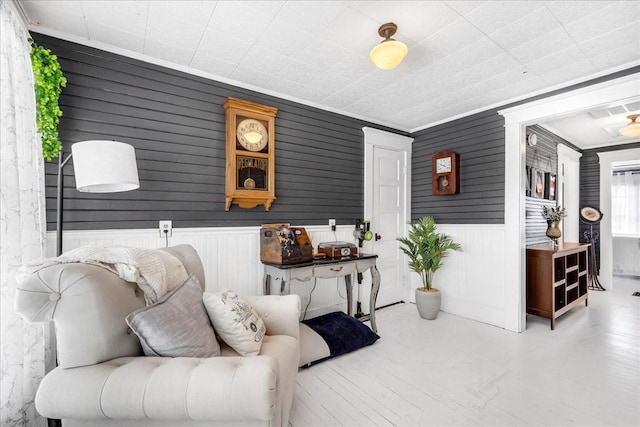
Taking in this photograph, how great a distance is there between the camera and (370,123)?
13.1ft

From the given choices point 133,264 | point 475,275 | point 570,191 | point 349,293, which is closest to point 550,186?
point 570,191

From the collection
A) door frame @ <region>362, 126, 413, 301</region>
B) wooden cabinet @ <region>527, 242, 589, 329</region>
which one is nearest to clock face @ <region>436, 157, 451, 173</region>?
door frame @ <region>362, 126, 413, 301</region>

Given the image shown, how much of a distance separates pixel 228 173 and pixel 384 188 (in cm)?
Result: 220

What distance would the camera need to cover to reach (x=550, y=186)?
451 centimetres

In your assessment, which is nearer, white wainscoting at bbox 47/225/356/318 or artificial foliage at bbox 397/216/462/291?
white wainscoting at bbox 47/225/356/318

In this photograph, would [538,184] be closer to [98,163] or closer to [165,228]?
[165,228]

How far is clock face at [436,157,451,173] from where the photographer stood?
384 cm

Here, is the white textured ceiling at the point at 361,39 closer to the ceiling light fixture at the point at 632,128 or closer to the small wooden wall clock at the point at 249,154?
the small wooden wall clock at the point at 249,154

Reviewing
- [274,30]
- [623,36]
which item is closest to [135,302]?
[274,30]

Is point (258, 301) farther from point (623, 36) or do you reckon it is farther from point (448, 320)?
point (623, 36)

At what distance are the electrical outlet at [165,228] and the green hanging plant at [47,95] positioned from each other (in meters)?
0.83

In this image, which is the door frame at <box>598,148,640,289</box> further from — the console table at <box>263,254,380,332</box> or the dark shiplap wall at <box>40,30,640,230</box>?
the console table at <box>263,254,380,332</box>

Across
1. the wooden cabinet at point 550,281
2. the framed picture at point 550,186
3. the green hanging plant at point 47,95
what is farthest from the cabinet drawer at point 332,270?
the framed picture at point 550,186

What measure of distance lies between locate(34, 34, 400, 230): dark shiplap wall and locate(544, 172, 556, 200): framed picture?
3.42 m
